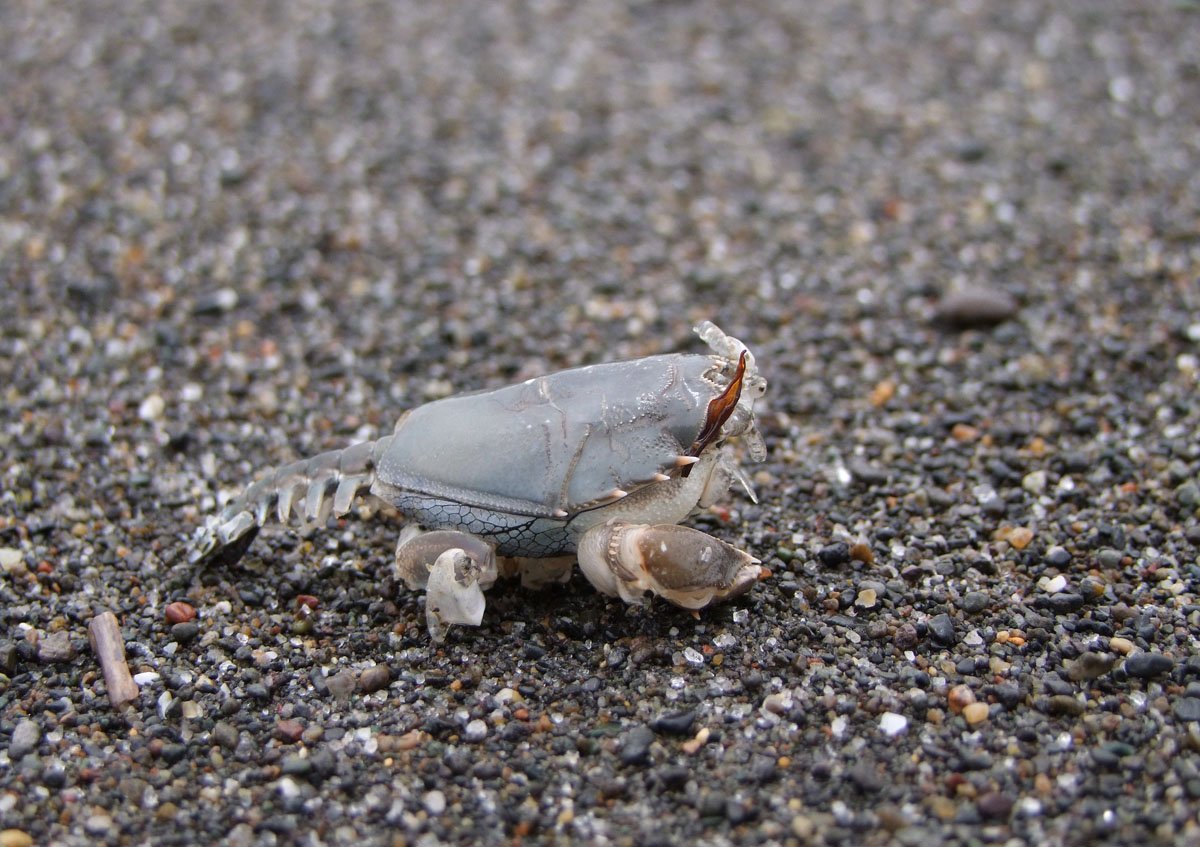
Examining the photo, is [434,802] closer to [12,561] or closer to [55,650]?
[55,650]

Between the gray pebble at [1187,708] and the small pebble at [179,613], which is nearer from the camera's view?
the gray pebble at [1187,708]

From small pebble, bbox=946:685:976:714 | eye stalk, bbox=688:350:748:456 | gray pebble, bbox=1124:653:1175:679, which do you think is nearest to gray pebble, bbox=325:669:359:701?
eye stalk, bbox=688:350:748:456

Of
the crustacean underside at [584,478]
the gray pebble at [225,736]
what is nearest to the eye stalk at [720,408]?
the crustacean underside at [584,478]

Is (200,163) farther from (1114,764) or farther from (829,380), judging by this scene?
(1114,764)

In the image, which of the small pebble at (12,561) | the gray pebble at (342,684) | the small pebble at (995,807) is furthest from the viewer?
the small pebble at (12,561)

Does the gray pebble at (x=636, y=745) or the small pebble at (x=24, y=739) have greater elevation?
the small pebble at (x=24, y=739)

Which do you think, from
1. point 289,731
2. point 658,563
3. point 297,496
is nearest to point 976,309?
point 658,563

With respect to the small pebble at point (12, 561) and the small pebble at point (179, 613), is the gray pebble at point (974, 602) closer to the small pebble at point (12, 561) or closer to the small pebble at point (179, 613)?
the small pebble at point (179, 613)
